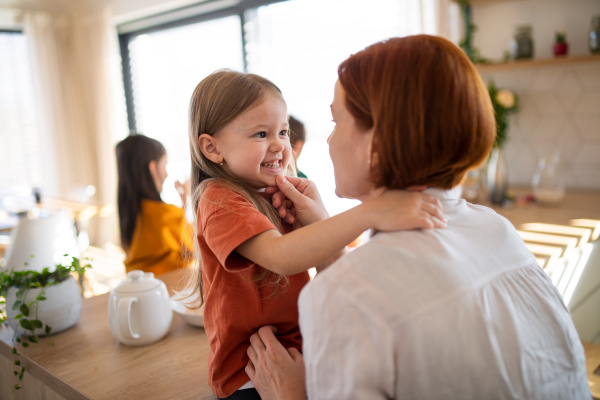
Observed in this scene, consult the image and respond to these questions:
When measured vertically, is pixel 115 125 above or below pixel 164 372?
above

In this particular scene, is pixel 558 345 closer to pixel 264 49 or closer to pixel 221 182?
pixel 221 182

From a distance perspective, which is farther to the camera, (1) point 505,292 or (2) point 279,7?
(2) point 279,7

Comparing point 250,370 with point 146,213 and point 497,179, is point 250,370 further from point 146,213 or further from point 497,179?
point 497,179

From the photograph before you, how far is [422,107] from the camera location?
0.72 m

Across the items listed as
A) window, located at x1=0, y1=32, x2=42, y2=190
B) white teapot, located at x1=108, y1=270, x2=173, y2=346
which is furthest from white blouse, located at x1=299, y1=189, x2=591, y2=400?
window, located at x1=0, y1=32, x2=42, y2=190

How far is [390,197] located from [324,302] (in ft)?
0.71

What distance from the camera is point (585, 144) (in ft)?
9.14

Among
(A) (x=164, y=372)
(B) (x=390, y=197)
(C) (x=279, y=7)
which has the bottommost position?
(A) (x=164, y=372)

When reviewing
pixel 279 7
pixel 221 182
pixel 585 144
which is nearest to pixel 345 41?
pixel 279 7

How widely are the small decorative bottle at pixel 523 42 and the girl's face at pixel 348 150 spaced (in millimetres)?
2270

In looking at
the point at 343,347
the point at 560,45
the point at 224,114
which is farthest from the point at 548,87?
the point at 343,347

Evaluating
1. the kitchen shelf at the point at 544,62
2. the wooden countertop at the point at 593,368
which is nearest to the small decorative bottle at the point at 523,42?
the kitchen shelf at the point at 544,62

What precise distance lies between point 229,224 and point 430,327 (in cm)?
43

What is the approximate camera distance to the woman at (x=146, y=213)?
7.38 feet
